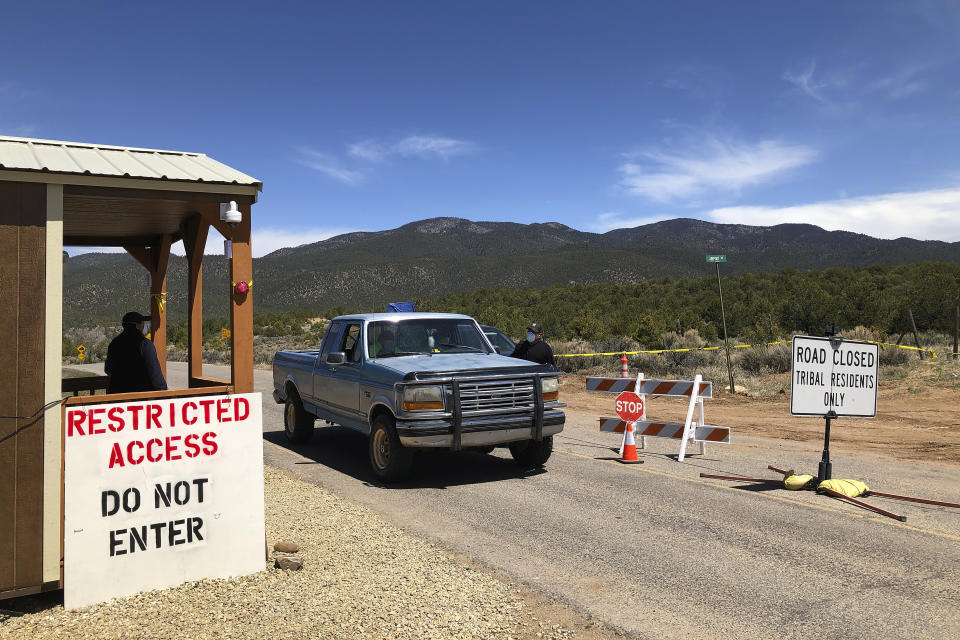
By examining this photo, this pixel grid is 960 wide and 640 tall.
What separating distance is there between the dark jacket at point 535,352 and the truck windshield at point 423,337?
165cm

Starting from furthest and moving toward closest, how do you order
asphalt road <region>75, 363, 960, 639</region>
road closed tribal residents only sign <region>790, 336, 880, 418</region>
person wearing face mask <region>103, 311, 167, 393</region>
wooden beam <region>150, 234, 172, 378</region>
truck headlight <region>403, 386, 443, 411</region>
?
1. wooden beam <region>150, 234, 172, 378</region>
2. road closed tribal residents only sign <region>790, 336, 880, 418</region>
3. truck headlight <region>403, 386, 443, 411</region>
4. person wearing face mask <region>103, 311, 167, 393</region>
5. asphalt road <region>75, 363, 960, 639</region>

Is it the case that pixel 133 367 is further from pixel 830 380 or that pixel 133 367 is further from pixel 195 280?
pixel 830 380

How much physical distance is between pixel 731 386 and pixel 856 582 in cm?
1415

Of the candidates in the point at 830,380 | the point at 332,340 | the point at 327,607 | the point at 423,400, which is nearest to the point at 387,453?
the point at 423,400

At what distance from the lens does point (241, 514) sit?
17.9ft

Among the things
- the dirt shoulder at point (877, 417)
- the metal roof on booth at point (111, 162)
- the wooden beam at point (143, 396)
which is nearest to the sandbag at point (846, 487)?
the dirt shoulder at point (877, 417)

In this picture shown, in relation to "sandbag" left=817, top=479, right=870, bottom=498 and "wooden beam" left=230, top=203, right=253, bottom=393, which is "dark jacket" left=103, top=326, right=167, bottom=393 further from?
"sandbag" left=817, top=479, right=870, bottom=498

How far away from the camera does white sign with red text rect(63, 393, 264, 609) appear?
16.0 ft

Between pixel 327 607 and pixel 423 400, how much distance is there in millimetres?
3561

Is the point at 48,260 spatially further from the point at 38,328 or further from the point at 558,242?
the point at 558,242

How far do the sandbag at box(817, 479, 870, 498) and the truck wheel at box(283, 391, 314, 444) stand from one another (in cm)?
727

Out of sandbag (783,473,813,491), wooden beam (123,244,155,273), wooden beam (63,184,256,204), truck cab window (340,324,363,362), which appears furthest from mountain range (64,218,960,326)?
sandbag (783,473,813,491)

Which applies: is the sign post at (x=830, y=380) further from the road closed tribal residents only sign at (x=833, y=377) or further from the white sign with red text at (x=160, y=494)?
the white sign with red text at (x=160, y=494)

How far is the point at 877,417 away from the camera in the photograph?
14812 millimetres
